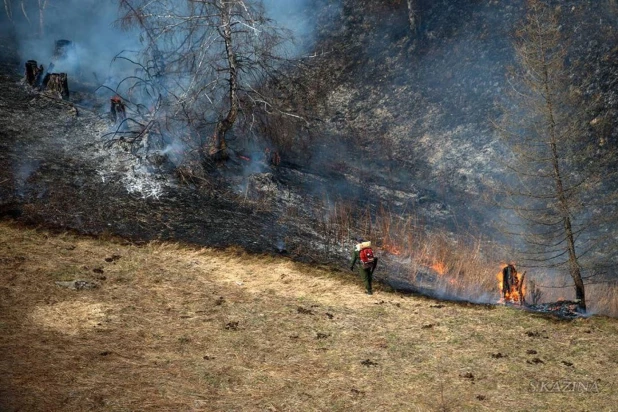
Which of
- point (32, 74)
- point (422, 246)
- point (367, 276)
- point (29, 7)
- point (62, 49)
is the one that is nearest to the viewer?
point (367, 276)

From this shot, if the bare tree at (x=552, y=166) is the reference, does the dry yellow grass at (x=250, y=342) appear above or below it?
below

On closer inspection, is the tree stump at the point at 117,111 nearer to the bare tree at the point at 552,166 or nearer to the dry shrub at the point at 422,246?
the dry shrub at the point at 422,246

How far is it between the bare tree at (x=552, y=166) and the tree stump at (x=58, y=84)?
14.7 meters

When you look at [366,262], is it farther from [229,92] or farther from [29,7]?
[29,7]

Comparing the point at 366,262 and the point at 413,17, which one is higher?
the point at 413,17

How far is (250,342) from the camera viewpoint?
11.2 m

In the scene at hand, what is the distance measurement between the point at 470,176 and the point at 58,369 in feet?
55.0

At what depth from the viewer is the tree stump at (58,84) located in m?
21.2

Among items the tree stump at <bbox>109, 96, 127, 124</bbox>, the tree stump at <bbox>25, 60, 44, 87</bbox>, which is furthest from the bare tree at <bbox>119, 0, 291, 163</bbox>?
the tree stump at <bbox>25, 60, 44, 87</bbox>

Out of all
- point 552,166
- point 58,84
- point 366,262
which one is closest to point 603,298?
point 552,166

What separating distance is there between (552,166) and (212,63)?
455 inches

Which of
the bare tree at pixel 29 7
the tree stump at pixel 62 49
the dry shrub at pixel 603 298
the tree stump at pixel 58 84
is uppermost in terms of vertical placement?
the bare tree at pixel 29 7

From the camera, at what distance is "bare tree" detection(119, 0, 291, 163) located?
17.7m

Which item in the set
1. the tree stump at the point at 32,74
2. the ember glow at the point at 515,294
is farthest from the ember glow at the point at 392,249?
the tree stump at the point at 32,74
